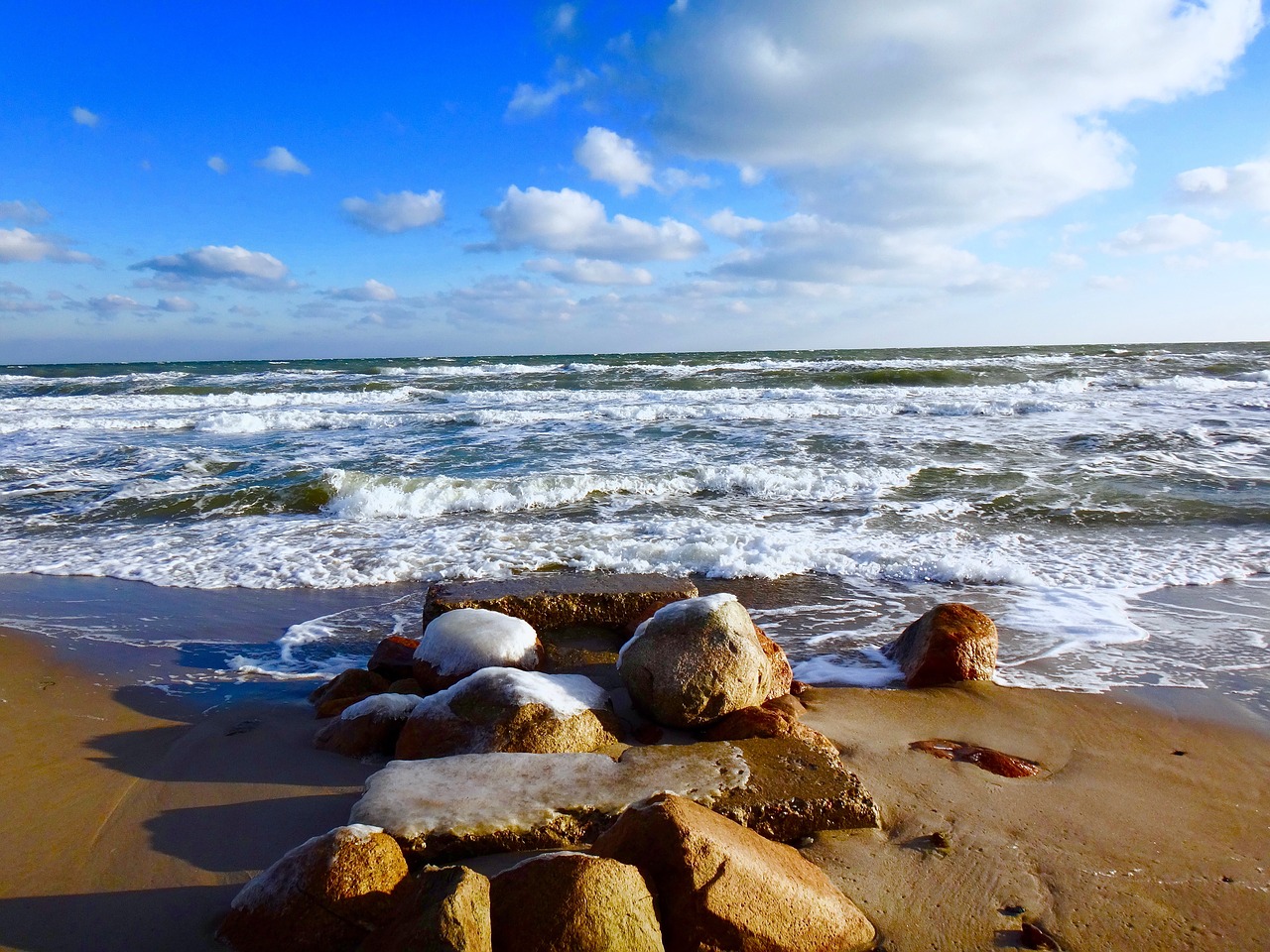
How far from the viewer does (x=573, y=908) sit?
5.77 feet

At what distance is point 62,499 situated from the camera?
30.0 ft

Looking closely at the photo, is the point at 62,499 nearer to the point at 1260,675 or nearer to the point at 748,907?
the point at 748,907

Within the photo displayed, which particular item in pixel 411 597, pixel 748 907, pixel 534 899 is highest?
pixel 534 899

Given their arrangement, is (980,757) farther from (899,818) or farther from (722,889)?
(722,889)

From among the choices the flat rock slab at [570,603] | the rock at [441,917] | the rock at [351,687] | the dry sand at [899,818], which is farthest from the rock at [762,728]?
the rock at [351,687]

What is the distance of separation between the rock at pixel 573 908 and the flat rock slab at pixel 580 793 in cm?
40

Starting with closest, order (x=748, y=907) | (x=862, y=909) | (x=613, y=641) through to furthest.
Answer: (x=748, y=907) → (x=862, y=909) → (x=613, y=641)

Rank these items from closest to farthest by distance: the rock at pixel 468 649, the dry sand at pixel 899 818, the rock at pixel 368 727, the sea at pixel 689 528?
the dry sand at pixel 899 818
the rock at pixel 368 727
the rock at pixel 468 649
the sea at pixel 689 528

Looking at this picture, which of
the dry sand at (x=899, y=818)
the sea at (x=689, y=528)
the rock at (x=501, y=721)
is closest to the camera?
the dry sand at (x=899, y=818)

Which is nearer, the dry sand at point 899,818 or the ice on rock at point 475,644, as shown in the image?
the dry sand at point 899,818

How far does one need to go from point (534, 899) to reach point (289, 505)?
8.04 metres

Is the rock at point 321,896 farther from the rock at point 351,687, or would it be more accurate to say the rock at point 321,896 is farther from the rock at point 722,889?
the rock at point 351,687

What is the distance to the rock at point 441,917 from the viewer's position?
1700 millimetres

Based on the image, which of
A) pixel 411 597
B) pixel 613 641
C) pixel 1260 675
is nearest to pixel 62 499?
pixel 411 597
